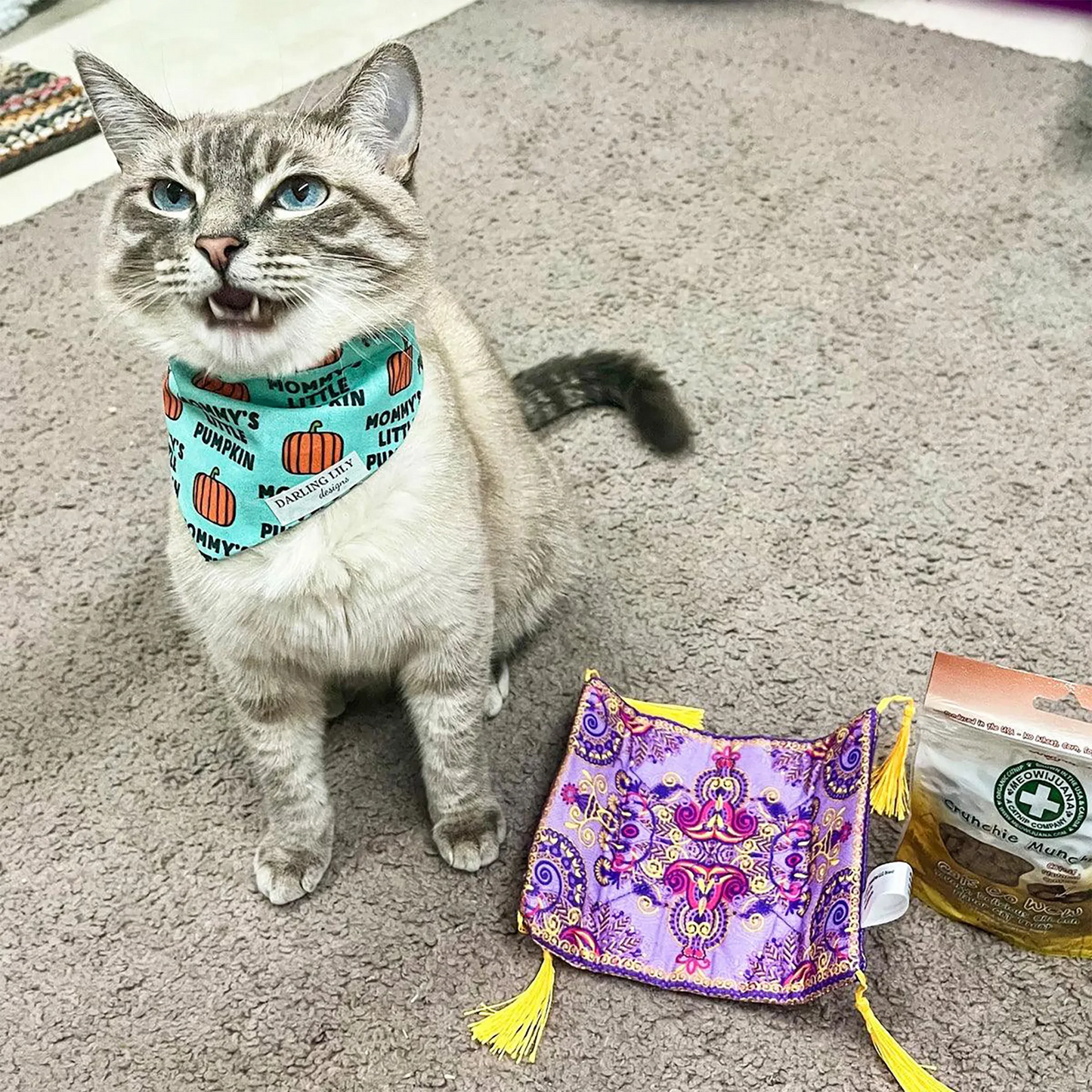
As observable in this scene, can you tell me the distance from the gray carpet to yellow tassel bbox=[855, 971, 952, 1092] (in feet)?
0.10

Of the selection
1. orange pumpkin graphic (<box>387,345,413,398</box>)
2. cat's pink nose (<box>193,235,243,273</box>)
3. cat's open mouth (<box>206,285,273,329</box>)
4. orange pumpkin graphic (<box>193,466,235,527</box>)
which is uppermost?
cat's pink nose (<box>193,235,243,273</box>)

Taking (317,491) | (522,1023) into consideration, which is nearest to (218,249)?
(317,491)

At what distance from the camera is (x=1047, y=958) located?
1226 mm

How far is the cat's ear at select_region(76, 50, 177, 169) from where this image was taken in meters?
1.10

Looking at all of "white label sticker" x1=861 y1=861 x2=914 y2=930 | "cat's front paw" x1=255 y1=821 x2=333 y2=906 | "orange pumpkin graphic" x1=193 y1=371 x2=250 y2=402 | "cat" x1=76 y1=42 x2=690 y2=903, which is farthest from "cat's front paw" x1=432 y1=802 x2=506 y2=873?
"orange pumpkin graphic" x1=193 y1=371 x2=250 y2=402

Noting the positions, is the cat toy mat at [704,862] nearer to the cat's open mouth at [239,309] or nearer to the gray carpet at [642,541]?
the gray carpet at [642,541]

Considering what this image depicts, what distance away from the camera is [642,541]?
1718mm

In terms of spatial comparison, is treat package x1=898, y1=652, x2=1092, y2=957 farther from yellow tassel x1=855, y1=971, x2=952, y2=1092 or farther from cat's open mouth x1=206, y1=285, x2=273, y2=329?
cat's open mouth x1=206, y1=285, x2=273, y2=329

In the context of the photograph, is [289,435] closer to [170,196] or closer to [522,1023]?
[170,196]

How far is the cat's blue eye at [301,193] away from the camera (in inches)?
40.2

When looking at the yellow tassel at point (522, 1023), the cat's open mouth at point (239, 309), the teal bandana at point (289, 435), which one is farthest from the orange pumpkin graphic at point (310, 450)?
the yellow tassel at point (522, 1023)

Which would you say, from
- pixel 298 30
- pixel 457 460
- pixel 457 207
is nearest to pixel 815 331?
pixel 457 207

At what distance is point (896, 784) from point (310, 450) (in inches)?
31.1

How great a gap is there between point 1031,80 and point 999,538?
151cm
